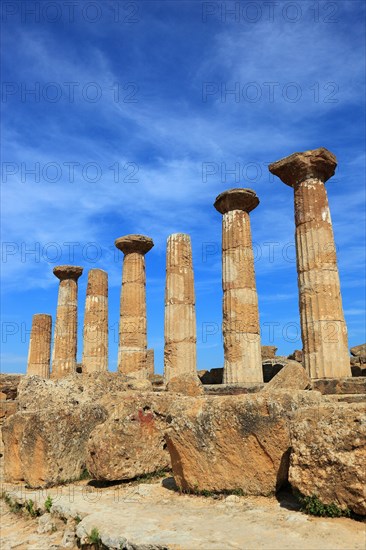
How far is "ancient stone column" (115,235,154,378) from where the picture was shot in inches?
768

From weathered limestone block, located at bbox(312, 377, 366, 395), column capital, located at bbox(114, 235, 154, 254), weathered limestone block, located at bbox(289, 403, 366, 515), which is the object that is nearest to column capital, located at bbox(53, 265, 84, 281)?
column capital, located at bbox(114, 235, 154, 254)

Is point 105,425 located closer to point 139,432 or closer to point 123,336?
point 139,432

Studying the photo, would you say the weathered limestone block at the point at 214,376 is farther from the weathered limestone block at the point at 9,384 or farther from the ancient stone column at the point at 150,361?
the ancient stone column at the point at 150,361

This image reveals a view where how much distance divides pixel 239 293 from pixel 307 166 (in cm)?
445

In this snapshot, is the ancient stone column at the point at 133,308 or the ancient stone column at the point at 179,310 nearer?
the ancient stone column at the point at 179,310

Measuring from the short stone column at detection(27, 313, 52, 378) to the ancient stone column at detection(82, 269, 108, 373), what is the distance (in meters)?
3.74

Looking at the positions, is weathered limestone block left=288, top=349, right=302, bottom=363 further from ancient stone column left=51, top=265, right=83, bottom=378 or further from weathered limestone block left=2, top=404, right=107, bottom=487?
weathered limestone block left=2, top=404, right=107, bottom=487

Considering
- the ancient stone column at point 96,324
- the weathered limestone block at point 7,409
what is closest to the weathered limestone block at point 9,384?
the ancient stone column at point 96,324

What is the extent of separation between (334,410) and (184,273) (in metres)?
12.9

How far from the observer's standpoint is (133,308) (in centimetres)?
2011

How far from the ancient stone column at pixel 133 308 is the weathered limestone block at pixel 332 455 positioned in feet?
49.8

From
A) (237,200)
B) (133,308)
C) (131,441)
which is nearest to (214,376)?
(133,308)

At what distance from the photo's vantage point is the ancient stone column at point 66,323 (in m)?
23.5

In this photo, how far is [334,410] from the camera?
15.2ft
